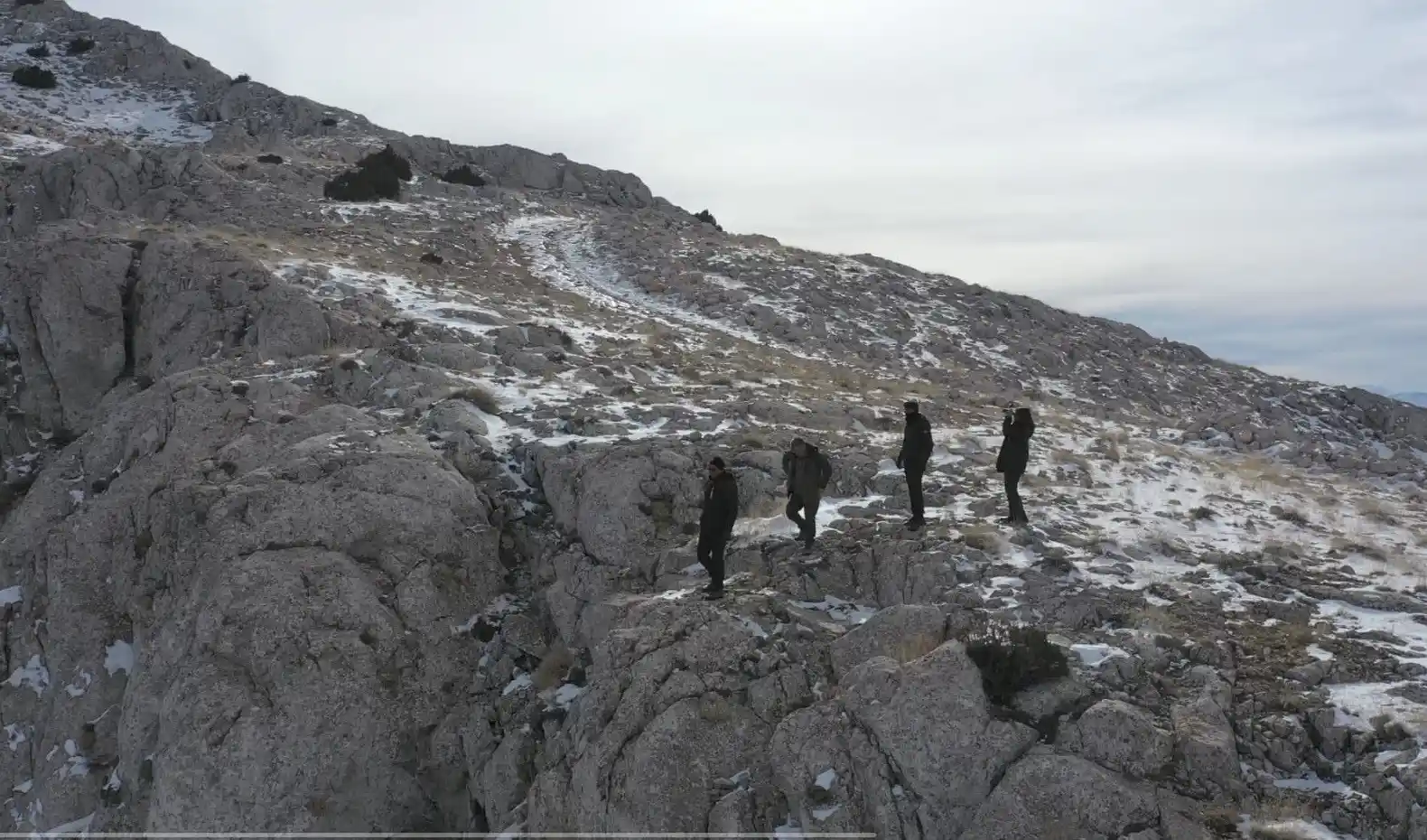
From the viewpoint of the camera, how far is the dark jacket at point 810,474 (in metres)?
12.5

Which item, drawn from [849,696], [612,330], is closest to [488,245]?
[612,330]

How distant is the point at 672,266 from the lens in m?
36.9

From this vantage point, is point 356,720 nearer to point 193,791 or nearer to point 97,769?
point 193,791

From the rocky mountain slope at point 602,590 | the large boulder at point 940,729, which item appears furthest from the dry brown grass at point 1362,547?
the large boulder at point 940,729

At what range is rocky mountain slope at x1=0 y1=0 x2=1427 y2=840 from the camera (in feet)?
28.3

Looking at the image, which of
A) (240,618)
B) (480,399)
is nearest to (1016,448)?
(480,399)

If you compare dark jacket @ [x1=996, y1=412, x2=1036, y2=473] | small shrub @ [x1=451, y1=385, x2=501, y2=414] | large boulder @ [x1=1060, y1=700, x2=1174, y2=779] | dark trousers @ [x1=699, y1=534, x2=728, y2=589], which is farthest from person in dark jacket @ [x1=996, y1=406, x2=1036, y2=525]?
small shrub @ [x1=451, y1=385, x2=501, y2=414]

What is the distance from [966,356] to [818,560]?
21.3m

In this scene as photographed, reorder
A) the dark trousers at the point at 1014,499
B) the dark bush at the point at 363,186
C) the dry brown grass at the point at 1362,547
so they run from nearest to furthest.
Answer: the dry brown grass at the point at 1362,547, the dark trousers at the point at 1014,499, the dark bush at the point at 363,186

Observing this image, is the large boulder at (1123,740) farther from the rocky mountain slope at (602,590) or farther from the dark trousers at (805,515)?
the dark trousers at (805,515)

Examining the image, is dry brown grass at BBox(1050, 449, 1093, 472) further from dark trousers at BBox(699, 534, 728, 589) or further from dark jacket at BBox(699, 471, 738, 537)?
dark trousers at BBox(699, 534, 728, 589)

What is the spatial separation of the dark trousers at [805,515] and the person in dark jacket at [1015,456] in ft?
10.4

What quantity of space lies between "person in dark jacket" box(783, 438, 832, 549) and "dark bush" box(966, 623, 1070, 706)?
365cm

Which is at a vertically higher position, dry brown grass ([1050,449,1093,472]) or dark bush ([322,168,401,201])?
dark bush ([322,168,401,201])
